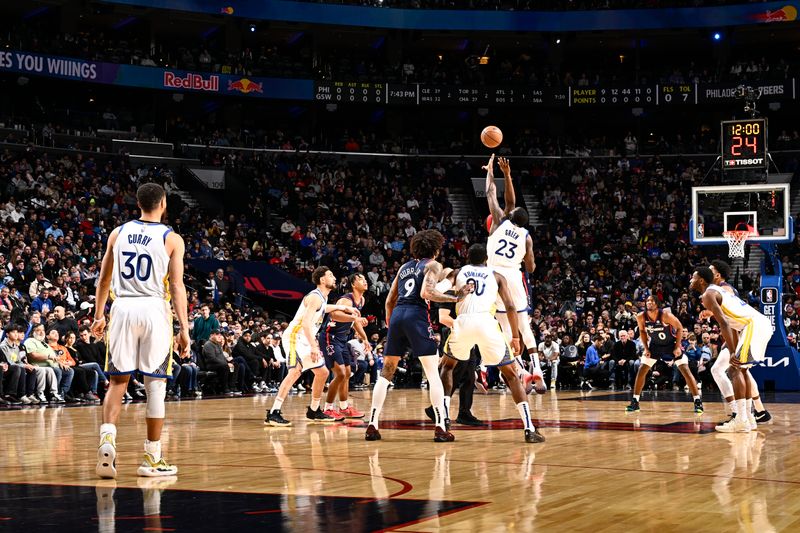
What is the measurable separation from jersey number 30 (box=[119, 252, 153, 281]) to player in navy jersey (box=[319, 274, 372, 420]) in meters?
5.18

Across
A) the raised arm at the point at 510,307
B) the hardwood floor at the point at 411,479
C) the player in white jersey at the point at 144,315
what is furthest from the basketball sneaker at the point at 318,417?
the player in white jersey at the point at 144,315

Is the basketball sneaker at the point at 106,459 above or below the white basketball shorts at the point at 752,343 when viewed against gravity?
below

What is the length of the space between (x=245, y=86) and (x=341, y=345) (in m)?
24.8

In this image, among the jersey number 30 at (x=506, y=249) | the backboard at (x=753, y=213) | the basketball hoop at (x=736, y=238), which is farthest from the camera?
the basketball hoop at (x=736, y=238)

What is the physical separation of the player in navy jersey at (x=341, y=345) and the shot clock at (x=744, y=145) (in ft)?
35.8

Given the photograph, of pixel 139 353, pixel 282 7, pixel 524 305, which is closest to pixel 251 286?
pixel 282 7

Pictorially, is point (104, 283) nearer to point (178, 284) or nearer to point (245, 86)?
point (178, 284)

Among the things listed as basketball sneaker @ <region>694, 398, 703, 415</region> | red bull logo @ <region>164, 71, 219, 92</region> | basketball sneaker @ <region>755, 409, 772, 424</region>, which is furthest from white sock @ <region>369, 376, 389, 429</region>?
red bull logo @ <region>164, 71, 219, 92</region>

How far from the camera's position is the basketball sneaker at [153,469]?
7143 mm

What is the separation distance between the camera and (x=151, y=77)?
34656 millimetres

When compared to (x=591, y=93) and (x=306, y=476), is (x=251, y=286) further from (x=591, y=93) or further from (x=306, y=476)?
(x=306, y=476)

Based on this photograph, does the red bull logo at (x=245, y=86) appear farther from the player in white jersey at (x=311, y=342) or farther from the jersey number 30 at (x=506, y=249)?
the jersey number 30 at (x=506, y=249)

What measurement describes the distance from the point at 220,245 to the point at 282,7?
11778mm

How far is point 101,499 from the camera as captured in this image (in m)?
6.06
